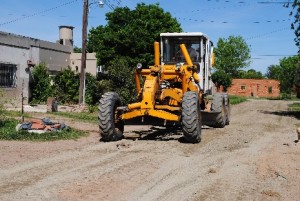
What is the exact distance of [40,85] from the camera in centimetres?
2820

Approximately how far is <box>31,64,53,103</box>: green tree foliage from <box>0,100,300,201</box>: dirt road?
16.9 m

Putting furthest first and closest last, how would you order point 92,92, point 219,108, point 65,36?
point 65,36
point 92,92
point 219,108

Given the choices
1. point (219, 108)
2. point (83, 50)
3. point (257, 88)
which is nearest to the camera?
point (219, 108)

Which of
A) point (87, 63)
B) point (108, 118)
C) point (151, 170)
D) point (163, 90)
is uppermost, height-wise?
point (87, 63)

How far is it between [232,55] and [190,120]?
280ft

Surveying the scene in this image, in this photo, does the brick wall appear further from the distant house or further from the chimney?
the distant house

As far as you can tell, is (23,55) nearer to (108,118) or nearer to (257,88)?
(108,118)

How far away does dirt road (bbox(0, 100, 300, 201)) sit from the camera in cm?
632

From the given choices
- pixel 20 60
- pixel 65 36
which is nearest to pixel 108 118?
pixel 20 60

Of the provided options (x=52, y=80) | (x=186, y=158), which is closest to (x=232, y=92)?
(x=52, y=80)

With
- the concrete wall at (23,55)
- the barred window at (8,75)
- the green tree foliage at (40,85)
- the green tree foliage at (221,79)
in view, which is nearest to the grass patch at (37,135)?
the concrete wall at (23,55)

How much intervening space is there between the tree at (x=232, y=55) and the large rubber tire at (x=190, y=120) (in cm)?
8298

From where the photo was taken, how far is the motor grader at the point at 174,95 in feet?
36.6

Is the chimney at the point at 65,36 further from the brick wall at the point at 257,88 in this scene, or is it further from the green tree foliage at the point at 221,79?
the brick wall at the point at 257,88
